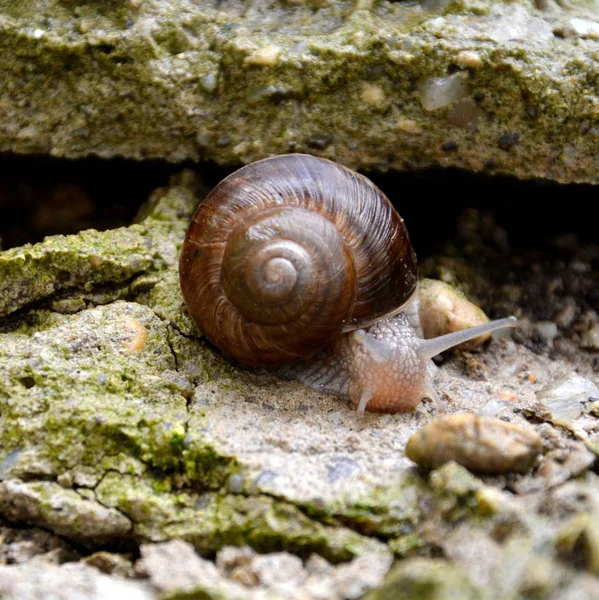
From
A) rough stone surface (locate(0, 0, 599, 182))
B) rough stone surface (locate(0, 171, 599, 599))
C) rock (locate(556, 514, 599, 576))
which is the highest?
rough stone surface (locate(0, 0, 599, 182))

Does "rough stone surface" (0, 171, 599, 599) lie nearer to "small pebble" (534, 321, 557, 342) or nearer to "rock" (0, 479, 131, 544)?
"rock" (0, 479, 131, 544)

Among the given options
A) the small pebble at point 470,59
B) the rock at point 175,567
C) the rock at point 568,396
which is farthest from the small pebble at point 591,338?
the rock at point 175,567

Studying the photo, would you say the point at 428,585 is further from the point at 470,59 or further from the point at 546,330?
the point at 470,59

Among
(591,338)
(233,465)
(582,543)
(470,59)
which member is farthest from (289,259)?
(591,338)

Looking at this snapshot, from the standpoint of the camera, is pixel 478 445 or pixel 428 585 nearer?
pixel 428 585

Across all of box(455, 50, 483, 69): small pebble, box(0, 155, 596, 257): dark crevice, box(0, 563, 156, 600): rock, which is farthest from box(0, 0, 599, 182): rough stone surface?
box(0, 563, 156, 600): rock
